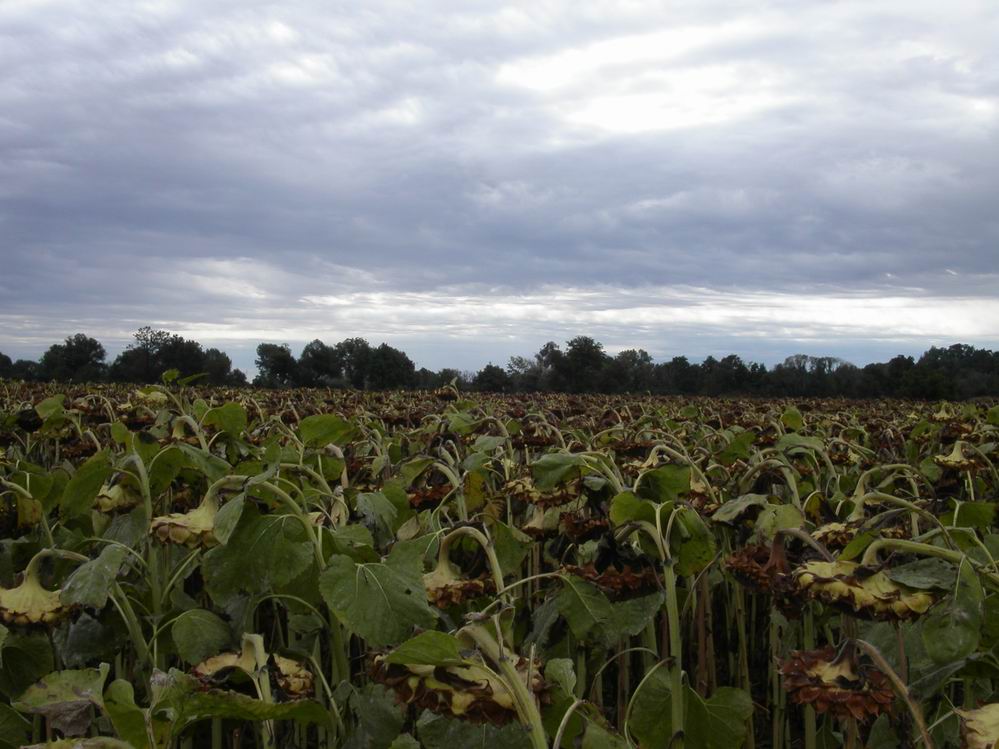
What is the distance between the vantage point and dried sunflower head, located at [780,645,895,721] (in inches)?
53.9

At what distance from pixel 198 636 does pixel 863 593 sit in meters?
1.49

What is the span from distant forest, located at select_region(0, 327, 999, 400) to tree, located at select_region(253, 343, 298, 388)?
40 millimetres

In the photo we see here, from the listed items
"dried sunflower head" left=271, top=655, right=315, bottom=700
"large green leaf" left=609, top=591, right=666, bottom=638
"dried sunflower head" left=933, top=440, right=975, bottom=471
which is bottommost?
"dried sunflower head" left=271, top=655, right=315, bottom=700

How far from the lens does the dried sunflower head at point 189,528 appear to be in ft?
6.98

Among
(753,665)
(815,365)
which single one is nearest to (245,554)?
(753,665)

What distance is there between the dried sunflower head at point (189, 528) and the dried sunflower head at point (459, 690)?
90 centimetres

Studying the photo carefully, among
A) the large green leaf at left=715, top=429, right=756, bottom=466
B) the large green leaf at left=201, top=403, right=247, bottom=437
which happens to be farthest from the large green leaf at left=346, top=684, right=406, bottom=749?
the large green leaf at left=715, top=429, right=756, bottom=466

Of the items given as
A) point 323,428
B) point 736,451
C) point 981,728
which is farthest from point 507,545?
point 736,451

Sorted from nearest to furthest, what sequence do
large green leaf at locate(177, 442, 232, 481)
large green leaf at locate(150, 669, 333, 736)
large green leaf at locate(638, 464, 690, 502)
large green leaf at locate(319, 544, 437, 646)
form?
large green leaf at locate(150, 669, 333, 736) < large green leaf at locate(319, 544, 437, 646) < large green leaf at locate(638, 464, 690, 502) < large green leaf at locate(177, 442, 232, 481)

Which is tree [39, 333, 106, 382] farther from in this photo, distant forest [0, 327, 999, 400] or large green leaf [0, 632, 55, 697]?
large green leaf [0, 632, 55, 697]

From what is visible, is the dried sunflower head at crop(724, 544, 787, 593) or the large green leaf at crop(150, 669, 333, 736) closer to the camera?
the large green leaf at crop(150, 669, 333, 736)

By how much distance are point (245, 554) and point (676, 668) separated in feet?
3.52

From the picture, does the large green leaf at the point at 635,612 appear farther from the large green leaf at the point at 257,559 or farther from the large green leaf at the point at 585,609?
the large green leaf at the point at 257,559

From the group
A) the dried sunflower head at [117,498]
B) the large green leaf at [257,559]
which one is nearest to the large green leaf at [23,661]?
the dried sunflower head at [117,498]
